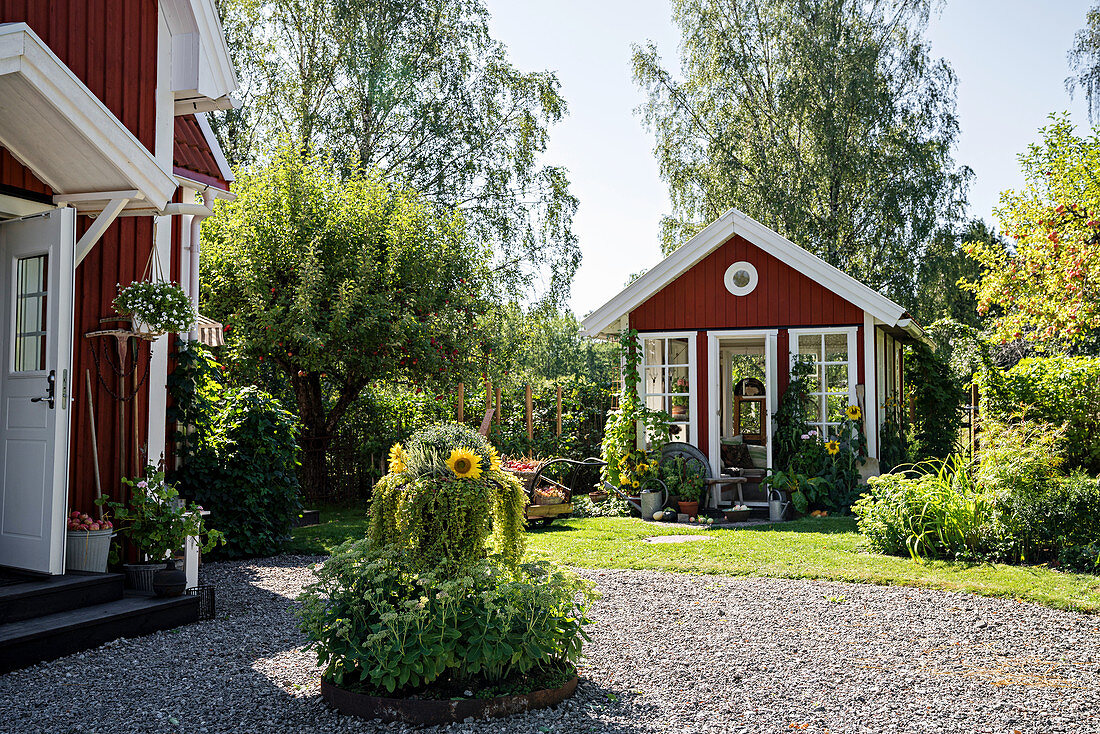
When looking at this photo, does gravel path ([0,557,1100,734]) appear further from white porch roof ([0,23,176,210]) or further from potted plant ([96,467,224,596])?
white porch roof ([0,23,176,210])

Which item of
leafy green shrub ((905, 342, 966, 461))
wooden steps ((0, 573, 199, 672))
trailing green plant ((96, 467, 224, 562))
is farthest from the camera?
leafy green shrub ((905, 342, 966, 461))

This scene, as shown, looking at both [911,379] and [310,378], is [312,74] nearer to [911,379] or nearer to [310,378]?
[310,378]

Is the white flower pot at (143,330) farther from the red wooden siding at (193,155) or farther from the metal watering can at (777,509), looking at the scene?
the metal watering can at (777,509)

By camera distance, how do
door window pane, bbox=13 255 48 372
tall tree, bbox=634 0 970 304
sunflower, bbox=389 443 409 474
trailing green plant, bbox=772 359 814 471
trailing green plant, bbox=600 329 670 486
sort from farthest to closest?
tall tree, bbox=634 0 970 304 → trailing green plant, bbox=600 329 670 486 → trailing green plant, bbox=772 359 814 471 → door window pane, bbox=13 255 48 372 → sunflower, bbox=389 443 409 474

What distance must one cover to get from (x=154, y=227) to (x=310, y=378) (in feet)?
22.2

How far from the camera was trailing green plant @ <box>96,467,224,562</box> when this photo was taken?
5.55 m

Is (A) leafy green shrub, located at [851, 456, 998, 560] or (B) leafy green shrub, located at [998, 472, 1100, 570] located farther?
(A) leafy green shrub, located at [851, 456, 998, 560]

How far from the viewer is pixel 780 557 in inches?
304

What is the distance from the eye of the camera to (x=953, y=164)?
19.1 m

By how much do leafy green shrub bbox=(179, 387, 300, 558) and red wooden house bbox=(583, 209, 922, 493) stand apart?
5.15 metres

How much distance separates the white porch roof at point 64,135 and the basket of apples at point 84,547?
6.85ft

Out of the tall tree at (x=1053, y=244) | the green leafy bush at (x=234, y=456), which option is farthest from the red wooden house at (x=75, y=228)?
the tall tree at (x=1053, y=244)

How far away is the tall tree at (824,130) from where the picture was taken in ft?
61.6

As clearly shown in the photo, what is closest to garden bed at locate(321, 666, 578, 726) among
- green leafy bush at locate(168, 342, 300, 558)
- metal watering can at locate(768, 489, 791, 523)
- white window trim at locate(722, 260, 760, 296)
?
green leafy bush at locate(168, 342, 300, 558)
